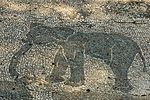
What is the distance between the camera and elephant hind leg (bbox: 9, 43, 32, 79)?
524 centimetres

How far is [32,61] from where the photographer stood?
5395 mm

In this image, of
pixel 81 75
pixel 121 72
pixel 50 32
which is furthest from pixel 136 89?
pixel 50 32

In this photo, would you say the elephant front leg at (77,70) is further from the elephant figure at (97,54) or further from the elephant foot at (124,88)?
the elephant foot at (124,88)

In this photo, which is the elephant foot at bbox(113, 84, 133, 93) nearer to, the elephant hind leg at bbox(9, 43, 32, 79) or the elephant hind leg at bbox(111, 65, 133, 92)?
the elephant hind leg at bbox(111, 65, 133, 92)

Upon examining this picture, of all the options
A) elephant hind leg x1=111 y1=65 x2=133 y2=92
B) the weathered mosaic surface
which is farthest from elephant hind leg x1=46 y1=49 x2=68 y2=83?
elephant hind leg x1=111 y1=65 x2=133 y2=92

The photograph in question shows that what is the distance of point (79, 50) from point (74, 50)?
7 centimetres

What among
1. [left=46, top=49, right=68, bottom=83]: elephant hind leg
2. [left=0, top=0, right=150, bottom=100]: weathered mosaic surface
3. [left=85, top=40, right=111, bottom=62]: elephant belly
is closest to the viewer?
[left=0, top=0, right=150, bottom=100]: weathered mosaic surface

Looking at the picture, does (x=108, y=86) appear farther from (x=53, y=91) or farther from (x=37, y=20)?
(x=37, y=20)

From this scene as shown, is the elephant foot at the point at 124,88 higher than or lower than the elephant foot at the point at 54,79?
lower

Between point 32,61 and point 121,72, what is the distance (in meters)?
1.12

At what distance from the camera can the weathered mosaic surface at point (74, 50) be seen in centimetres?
512

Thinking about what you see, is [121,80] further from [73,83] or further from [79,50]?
[79,50]

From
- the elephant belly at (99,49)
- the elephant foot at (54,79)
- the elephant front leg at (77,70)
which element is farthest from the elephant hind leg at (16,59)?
the elephant belly at (99,49)

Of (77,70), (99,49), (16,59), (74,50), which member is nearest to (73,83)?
(77,70)
